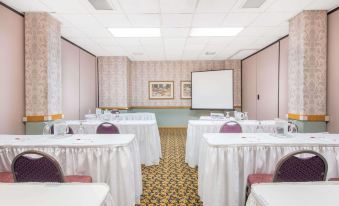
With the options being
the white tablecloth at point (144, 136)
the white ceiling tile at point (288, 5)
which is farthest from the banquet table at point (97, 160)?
the white ceiling tile at point (288, 5)

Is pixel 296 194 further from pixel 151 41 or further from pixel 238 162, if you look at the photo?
pixel 151 41

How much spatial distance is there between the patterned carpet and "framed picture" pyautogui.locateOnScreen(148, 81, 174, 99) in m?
4.81

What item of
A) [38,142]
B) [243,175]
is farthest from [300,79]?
[38,142]

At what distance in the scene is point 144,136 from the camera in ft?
15.7

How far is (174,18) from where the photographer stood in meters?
4.53

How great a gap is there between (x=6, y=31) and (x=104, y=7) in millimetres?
1709

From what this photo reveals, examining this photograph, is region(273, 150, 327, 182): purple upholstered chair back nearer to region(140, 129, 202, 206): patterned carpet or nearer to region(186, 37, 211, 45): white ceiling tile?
region(140, 129, 202, 206): patterned carpet

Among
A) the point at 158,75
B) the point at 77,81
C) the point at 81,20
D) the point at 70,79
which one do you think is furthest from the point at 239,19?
the point at 158,75

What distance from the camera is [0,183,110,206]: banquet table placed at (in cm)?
110

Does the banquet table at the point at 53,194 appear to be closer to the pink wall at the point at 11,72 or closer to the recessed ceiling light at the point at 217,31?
the pink wall at the point at 11,72

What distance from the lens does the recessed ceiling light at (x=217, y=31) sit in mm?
5336

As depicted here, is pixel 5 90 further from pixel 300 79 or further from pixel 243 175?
pixel 300 79

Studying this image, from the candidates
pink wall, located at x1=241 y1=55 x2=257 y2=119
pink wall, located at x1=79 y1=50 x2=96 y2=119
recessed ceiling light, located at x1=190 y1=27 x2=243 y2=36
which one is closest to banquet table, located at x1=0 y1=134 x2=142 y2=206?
recessed ceiling light, located at x1=190 y1=27 x2=243 y2=36

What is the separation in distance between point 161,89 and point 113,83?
2.14 meters
